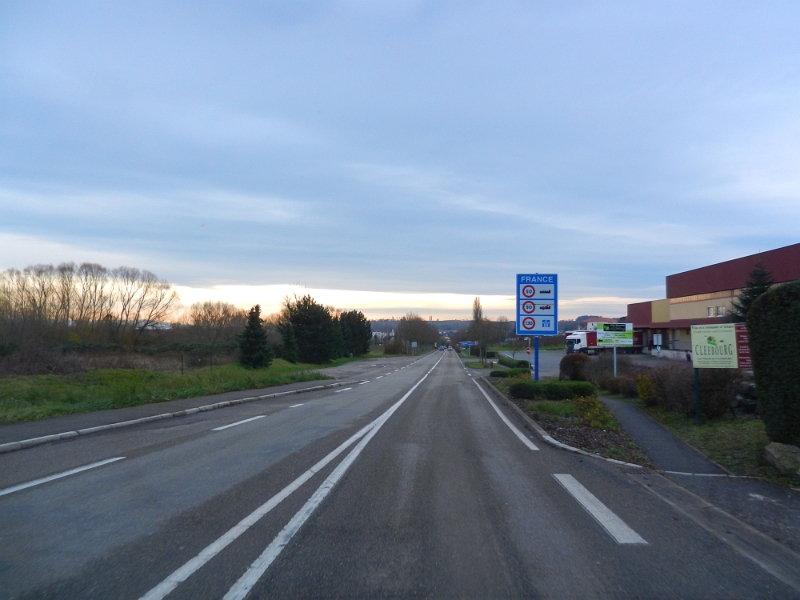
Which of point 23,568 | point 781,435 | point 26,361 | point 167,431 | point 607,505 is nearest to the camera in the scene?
point 23,568

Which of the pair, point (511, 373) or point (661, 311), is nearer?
point (511, 373)

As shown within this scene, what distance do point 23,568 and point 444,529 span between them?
3804mm

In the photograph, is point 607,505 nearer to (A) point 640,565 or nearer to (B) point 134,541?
(A) point 640,565

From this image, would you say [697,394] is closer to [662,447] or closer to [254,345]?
[662,447]

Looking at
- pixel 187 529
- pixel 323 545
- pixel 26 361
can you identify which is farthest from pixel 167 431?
pixel 26 361

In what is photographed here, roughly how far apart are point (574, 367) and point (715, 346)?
15885 mm

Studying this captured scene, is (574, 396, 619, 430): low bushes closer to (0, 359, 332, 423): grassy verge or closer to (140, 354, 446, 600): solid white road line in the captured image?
(140, 354, 446, 600): solid white road line

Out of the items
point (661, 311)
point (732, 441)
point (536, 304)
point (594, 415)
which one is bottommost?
point (732, 441)

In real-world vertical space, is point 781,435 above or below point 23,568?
above

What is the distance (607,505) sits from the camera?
7395 millimetres

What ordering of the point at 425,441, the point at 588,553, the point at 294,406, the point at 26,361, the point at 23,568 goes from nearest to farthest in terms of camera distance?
the point at 23,568 → the point at 588,553 → the point at 425,441 → the point at 294,406 → the point at 26,361

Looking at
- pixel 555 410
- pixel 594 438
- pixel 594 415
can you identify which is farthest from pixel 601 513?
pixel 555 410

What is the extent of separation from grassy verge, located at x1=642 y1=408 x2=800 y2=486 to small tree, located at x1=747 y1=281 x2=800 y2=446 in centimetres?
65

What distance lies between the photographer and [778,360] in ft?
30.6
